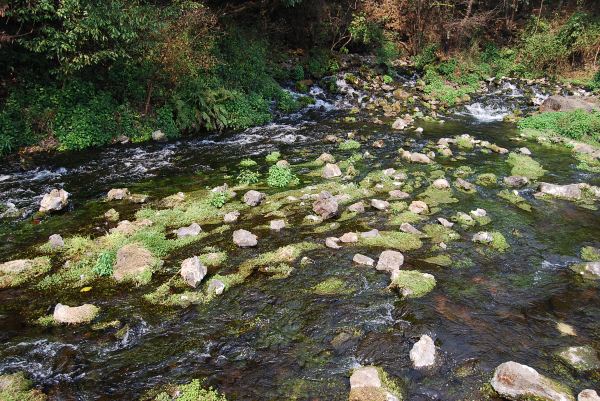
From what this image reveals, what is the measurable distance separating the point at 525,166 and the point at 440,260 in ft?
24.0

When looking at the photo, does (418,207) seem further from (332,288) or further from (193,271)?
(193,271)

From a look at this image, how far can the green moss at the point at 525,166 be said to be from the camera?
12.3 metres

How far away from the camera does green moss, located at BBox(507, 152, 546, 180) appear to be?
1234 cm

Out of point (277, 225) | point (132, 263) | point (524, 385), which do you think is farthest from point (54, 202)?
point (524, 385)

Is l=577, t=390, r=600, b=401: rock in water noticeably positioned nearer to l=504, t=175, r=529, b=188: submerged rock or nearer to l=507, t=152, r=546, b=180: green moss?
l=504, t=175, r=529, b=188: submerged rock

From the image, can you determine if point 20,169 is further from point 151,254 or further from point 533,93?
point 533,93

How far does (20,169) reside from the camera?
1276 cm

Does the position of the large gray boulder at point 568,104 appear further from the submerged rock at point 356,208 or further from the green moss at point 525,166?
the submerged rock at point 356,208

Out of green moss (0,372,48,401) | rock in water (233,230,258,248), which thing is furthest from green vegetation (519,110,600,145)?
green moss (0,372,48,401)

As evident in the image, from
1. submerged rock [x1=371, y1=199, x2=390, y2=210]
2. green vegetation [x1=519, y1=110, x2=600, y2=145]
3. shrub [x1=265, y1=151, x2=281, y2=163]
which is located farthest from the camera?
green vegetation [x1=519, y1=110, x2=600, y2=145]

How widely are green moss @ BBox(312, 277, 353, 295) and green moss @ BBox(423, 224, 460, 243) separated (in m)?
2.47

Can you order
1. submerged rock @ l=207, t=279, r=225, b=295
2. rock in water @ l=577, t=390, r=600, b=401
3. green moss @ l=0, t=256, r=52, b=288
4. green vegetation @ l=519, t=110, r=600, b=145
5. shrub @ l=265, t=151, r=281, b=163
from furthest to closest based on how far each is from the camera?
green vegetation @ l=519, t=110, r=600, b=145, shrub @ l=265, t=151, r=281, b=163, green moss @ l=0, t=256, r=52, b=288, submerged rock @ l=207, t=279, r=225, b=295, rock in water @ l=577, t=390, r=600, b=401

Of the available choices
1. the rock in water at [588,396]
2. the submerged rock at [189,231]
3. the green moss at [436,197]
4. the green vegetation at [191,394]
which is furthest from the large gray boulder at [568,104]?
the green vegetation at [191,394]

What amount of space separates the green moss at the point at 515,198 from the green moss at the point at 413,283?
4.52 m
